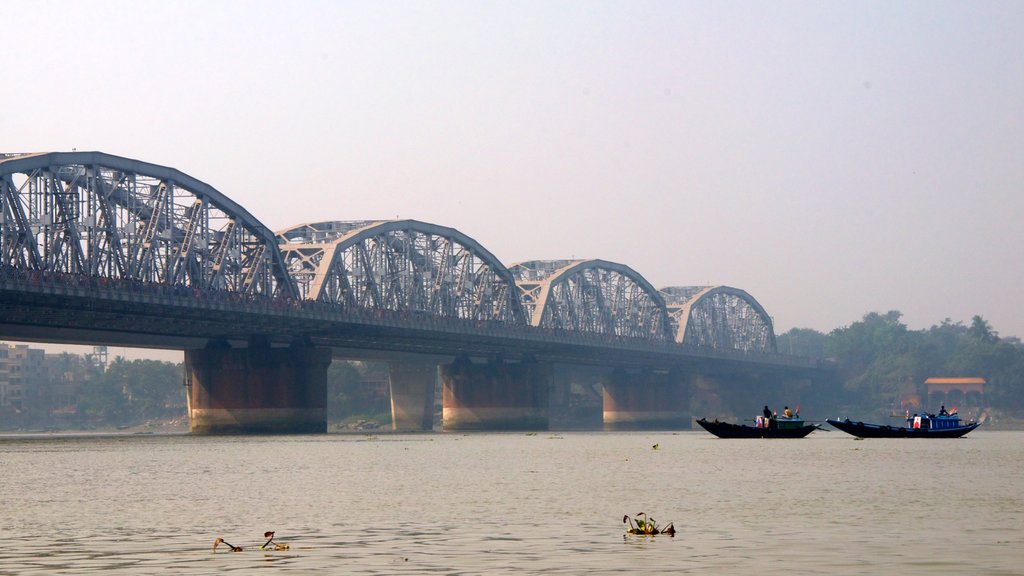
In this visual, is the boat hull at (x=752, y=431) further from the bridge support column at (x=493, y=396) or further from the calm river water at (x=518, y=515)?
the bridge support column at (x=493, y=396)

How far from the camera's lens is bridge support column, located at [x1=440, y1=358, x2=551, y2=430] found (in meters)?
172

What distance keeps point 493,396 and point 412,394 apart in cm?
1171

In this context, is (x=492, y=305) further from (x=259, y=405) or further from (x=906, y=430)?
(x=906, y=430)

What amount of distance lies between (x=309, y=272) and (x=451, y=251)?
27.6 m

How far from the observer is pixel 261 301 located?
124438 mm

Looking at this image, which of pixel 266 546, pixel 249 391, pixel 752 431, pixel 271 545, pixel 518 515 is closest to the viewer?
pixel 266 546

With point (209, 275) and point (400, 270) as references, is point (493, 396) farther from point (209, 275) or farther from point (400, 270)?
point (209, 275)

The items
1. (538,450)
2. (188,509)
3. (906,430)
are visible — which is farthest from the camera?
(906,430)

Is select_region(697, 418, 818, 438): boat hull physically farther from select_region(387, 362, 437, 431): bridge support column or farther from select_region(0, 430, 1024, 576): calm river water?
select_region(387, 362, 437, 431): bridge support column

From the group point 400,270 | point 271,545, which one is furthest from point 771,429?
point 271,545

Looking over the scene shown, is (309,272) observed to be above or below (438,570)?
above

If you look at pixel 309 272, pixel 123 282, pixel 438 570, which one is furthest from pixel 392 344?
pixel 438 570

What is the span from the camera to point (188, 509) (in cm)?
4319

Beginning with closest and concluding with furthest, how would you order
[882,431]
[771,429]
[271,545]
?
[271,545] → [882,431] → [771,429]
